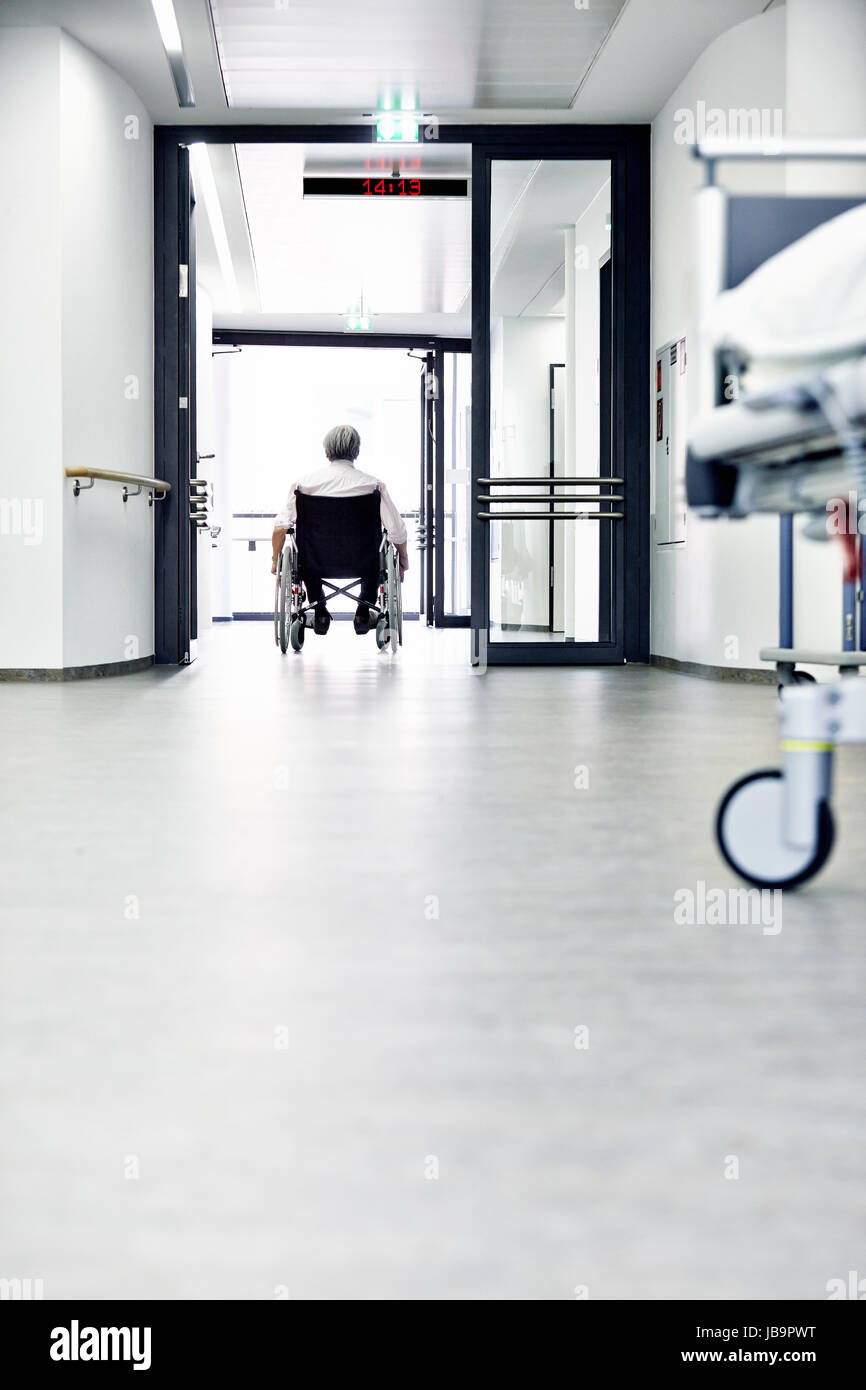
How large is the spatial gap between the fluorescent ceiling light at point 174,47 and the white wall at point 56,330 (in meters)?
0.32

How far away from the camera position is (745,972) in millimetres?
1274

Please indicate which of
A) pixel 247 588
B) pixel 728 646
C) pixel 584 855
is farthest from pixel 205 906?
pixel 247 588

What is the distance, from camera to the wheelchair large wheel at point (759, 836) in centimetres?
162

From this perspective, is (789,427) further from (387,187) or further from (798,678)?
(387,187)

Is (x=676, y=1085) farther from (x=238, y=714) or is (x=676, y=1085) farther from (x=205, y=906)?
(x=238, y=714)

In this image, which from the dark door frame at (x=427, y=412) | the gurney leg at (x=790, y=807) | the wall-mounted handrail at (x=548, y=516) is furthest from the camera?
the dark door frame at (x=427, y=412)

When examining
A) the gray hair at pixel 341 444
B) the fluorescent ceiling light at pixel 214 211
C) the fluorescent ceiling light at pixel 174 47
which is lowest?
the gray hair at pixel 341 444

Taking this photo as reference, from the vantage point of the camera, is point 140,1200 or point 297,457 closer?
point 140,1200

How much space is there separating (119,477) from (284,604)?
4.83 feet

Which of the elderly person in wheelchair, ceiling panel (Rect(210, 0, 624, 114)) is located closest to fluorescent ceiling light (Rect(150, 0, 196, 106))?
ceiling panel (Rect(210, 0, 624, 114))

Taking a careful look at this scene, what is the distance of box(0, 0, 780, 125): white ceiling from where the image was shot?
5.15m

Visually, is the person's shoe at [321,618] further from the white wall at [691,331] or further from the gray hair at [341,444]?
the white wall at [691,331]

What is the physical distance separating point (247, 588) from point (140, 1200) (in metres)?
13.9

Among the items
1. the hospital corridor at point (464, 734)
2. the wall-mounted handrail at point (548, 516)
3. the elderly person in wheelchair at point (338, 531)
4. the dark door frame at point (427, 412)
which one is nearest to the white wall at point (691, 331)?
the hospital corridor at point (464, 734)
